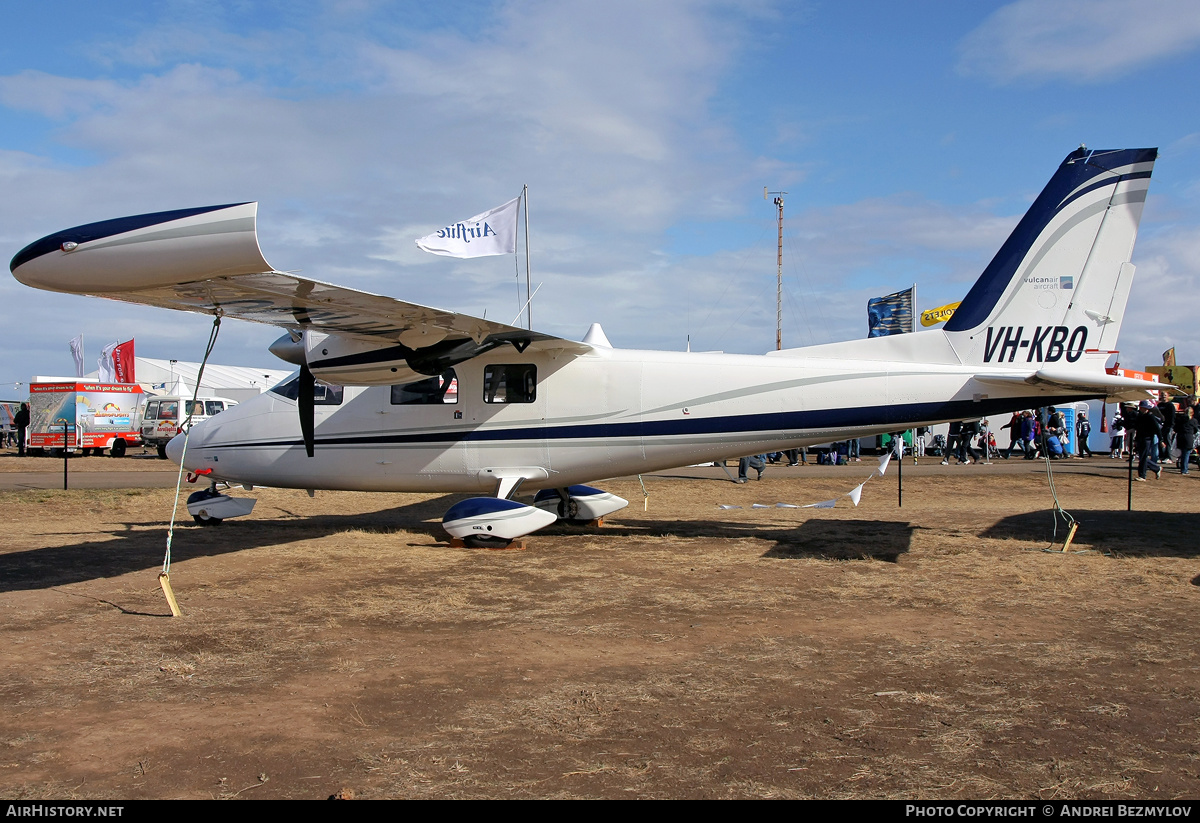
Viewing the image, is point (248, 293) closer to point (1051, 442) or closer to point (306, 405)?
point (306, 405)

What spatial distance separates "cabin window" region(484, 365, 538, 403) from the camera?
470 inches

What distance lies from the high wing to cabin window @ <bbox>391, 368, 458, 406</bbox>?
474mm

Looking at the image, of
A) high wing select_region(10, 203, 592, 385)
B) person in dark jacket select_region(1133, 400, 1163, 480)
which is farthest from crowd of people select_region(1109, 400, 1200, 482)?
high wing select_region(10, 203, 592, 385)

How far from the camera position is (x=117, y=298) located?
25.3ft

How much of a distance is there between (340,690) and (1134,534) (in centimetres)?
1248

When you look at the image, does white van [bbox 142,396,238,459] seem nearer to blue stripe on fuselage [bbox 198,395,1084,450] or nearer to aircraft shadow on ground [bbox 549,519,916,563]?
blue stripe on fuselage [bbox 198,395,1084,450]

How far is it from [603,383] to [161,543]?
6965 millimetres

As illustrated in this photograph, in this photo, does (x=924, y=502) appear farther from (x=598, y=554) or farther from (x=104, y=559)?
(x=104, y=559)

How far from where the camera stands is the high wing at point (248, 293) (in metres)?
6.41

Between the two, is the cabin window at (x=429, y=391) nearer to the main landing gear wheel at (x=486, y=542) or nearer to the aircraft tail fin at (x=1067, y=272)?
the main landing gear wheel at (x=486, y=542)

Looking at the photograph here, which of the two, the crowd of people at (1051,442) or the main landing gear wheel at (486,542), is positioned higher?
the crowd of people at (1051,442)

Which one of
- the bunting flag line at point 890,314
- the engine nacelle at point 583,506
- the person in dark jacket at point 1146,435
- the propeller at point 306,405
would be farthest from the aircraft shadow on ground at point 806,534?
the bunting flag line at point 890,314

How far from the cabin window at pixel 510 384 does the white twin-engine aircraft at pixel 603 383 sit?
2 centimetres

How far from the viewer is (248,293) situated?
8352 mm
